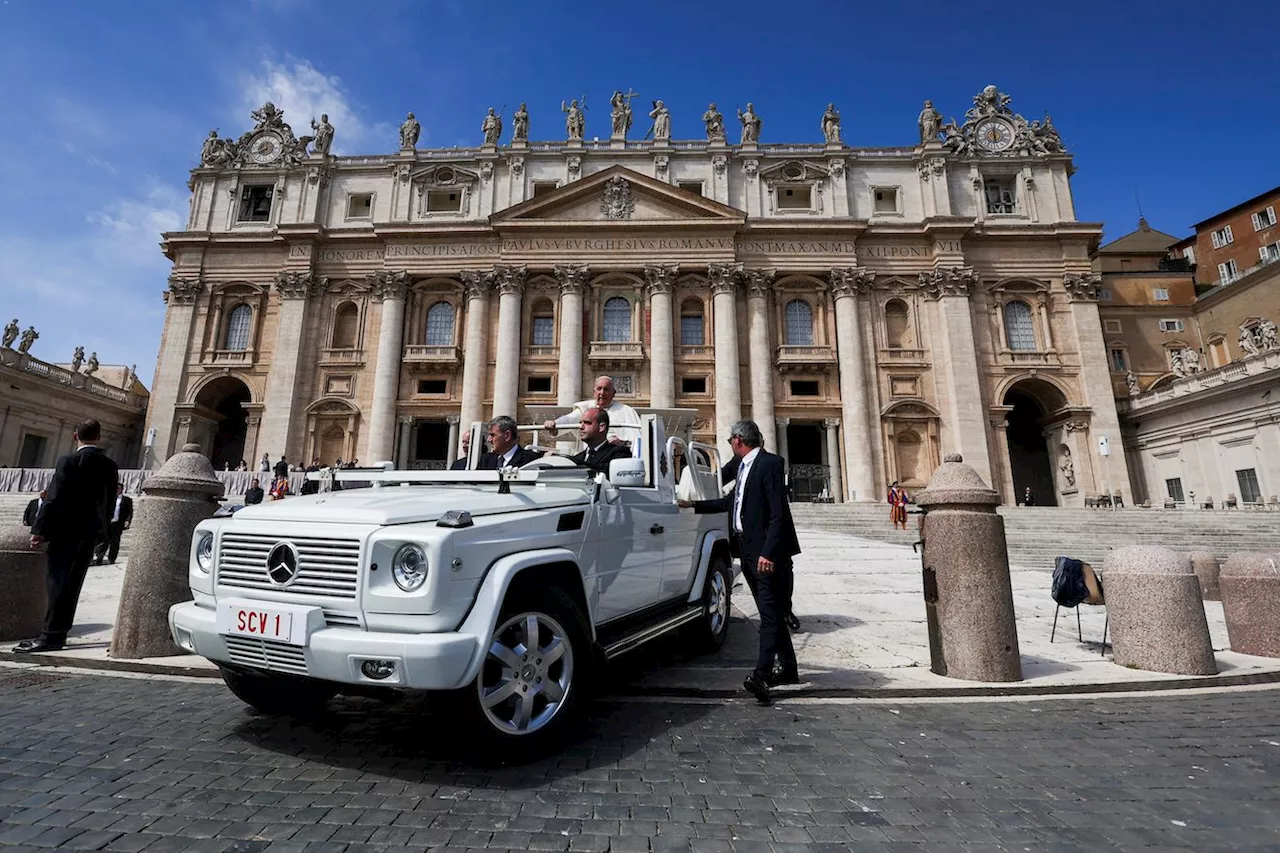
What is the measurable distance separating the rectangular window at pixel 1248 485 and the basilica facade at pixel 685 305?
383 centimetres

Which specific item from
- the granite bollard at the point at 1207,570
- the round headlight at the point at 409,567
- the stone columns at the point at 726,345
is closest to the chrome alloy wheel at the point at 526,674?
the round headlight at the point at 409,567

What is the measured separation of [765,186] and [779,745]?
3314 centimetres

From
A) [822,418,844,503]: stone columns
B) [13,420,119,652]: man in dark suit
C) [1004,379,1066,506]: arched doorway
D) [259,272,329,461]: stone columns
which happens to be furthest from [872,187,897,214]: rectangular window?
[13,420,119,652]: man in dark suit

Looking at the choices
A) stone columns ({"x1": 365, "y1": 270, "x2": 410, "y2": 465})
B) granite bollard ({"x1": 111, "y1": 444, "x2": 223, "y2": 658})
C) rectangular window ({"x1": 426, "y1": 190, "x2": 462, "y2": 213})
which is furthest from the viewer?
rectangular window ({"x1": 426, "y1": 190, "x2": 462, "y2": 213})

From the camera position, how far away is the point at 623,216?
1204 inches

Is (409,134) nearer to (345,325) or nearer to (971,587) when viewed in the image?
(345,325)

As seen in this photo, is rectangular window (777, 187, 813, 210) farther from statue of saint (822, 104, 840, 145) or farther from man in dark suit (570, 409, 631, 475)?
man in dark suit (570, 409, 631, 475)

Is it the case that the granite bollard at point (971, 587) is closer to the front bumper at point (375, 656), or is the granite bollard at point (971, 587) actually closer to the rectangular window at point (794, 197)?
the front bumper at point (375, 656)

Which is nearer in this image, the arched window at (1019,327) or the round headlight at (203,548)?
the round headlight at (203,548)

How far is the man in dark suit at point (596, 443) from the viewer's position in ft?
16.1

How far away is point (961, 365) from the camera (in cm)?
2867

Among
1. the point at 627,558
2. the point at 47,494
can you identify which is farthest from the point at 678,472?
A: the point at 47,494

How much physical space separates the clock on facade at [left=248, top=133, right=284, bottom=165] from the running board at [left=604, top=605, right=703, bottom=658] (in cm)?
4015

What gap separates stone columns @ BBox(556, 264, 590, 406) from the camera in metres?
28.6
